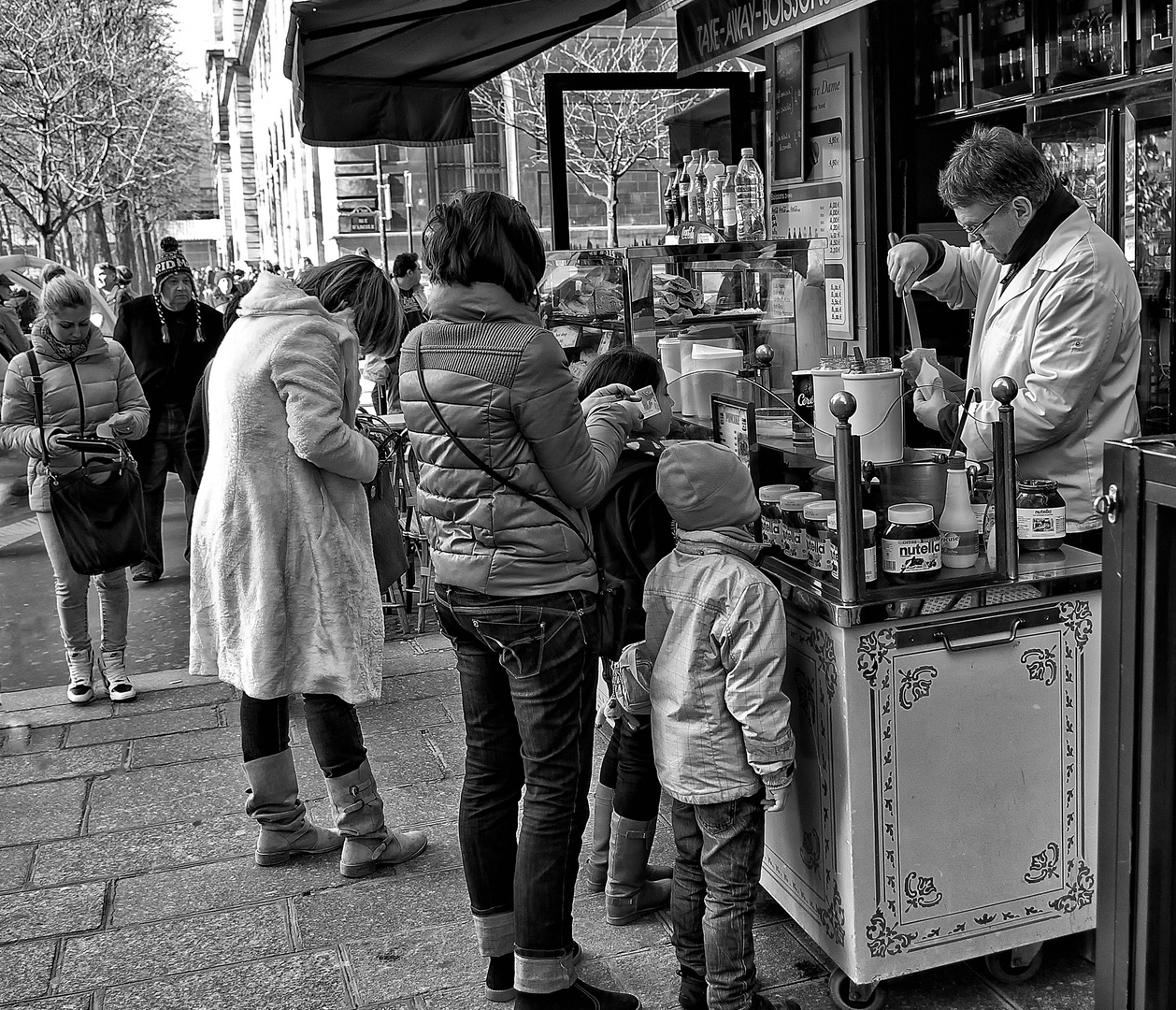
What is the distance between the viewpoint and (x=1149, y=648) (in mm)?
2016

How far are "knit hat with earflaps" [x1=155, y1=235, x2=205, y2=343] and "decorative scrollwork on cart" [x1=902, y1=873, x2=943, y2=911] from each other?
5881 mm

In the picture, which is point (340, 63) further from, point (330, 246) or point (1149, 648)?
point (330, 246)

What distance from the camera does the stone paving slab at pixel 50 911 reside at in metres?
3.50

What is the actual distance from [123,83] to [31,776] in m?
27.7

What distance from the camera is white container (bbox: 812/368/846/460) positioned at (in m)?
3.21

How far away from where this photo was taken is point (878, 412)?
307 centimetres

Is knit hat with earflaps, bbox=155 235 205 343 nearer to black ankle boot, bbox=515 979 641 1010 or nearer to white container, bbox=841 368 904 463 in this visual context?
white container, bbox=841 368 904 463

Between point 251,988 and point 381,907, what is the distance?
0.49 meters

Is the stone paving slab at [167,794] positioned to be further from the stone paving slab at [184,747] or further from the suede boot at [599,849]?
the suede boot at [599,849]

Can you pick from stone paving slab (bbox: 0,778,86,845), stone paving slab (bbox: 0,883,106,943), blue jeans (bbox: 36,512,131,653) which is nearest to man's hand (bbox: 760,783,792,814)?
stone paving slab (bbox: 0,883,106,943)

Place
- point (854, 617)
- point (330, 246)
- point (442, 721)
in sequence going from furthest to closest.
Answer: point (330, 246) → point (442, 721) → point (854, 617)

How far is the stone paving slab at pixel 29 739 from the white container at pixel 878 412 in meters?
3.56

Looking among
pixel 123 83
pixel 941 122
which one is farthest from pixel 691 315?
pixel 123 83

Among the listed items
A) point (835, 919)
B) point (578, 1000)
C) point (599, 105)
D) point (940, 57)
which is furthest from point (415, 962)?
point (599, 105)
